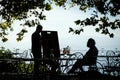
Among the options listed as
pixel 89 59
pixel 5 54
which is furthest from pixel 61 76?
pixel 5 54

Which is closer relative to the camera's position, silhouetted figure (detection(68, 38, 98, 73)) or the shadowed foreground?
the shadowed foreground

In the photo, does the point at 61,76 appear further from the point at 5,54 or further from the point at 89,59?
the point at 5,54

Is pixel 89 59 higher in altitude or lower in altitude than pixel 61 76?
higher

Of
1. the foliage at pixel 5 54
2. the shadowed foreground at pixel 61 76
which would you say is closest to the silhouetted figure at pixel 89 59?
the shadowed foreground at pixel 61 76

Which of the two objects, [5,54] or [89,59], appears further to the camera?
[5,54]

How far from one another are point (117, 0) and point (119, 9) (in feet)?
1.85

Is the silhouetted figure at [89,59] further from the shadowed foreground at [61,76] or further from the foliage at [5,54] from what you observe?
the foliage at [5,54]

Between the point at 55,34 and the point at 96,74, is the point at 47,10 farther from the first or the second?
the point at 96,74

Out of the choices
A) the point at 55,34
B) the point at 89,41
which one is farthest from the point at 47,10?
the point at 89,41

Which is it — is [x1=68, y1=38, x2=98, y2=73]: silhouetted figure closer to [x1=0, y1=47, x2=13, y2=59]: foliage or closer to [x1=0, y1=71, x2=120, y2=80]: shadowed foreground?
[x1=0, y1=71, x2=120, y2=80]: shadowed foreground

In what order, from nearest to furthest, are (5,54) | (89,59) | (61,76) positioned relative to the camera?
(89,59) → (61,76) → (5,54)

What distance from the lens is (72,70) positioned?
1085cm

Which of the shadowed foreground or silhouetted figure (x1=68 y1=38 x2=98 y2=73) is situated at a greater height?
silhouetted figure (x1=68 y1=38 x2=98 y2=73)

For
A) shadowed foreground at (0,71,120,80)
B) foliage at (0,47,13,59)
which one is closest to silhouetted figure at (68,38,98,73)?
shadowed foreground at (0,71,120,80)
